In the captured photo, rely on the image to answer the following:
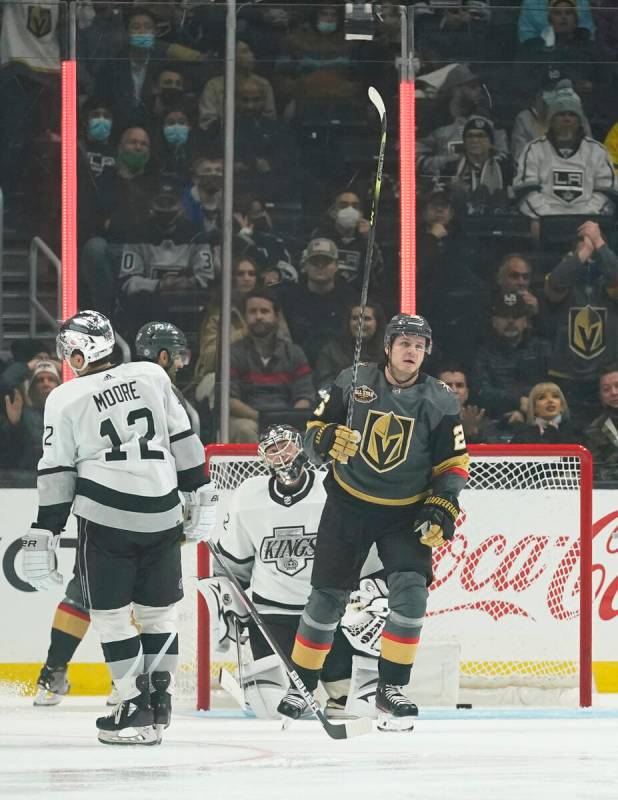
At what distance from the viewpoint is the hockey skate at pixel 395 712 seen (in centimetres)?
381

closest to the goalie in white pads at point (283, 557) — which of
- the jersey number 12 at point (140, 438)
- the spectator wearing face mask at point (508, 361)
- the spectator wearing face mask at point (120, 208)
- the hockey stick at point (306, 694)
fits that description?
the hockey stick at point (306, 694)

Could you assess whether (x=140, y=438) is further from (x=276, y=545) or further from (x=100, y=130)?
(x=100, y=130)

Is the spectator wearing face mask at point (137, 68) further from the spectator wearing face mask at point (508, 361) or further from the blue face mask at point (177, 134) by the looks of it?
the spectator wearing face mask at point (508, 361)

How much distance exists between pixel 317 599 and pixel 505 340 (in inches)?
80.9

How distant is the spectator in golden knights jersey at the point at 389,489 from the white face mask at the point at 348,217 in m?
1.92

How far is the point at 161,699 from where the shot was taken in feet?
11.7

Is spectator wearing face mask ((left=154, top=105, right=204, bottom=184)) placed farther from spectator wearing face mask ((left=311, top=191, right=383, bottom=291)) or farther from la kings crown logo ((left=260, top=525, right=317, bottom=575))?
la kings crown logo ((left=260, top=525, right=317, bottom=575))

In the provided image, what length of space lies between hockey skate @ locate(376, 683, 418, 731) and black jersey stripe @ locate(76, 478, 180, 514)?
32.6 inches

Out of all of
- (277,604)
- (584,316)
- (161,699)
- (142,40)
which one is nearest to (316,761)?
(161,699)

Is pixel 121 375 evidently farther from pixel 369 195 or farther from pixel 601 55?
pixel 601 55

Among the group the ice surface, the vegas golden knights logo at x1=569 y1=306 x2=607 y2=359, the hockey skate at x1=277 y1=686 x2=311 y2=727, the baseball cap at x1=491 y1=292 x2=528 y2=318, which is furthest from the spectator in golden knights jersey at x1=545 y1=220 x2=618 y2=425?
the hockey skate at x1=277 y1=686 x2=311 y2=727

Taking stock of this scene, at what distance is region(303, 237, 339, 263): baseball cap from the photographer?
227 inches

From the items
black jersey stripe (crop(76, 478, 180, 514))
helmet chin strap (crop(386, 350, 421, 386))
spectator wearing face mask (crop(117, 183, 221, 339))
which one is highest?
spectator wearing face mask (crop(117, 183, 221, 339))

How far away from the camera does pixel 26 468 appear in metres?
5.05
